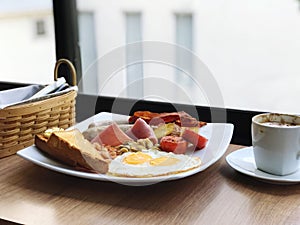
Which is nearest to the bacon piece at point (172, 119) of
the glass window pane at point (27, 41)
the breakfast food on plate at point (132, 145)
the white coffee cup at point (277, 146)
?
the breakfast food on plate at point (132, 145)

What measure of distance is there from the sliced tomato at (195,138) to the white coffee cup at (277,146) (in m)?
0.14

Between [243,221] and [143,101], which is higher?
[143,101]

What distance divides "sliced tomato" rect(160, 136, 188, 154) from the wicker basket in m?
0.30

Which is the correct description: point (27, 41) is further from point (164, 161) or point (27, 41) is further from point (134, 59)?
point (164, 161)

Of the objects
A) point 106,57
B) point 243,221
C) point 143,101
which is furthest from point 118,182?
Answer: point 106,57

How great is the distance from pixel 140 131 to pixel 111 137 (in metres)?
0.07

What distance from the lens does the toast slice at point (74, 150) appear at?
3.05ft

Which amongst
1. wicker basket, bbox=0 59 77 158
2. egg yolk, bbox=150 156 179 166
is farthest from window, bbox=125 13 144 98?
egg yolk, bbox=150 156 179 166

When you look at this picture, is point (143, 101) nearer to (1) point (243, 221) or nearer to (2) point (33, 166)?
(2) point (33, 166)

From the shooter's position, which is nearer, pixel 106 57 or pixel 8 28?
pixel 106 57

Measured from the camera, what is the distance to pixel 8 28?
5.77 feet

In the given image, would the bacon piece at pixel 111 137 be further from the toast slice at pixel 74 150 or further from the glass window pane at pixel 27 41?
the glass window pane at pixel 27 41

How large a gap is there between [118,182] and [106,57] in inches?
27.0

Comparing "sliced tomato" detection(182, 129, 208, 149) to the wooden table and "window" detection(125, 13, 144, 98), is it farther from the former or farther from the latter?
"window" detection(125, 13, 144, 98)
